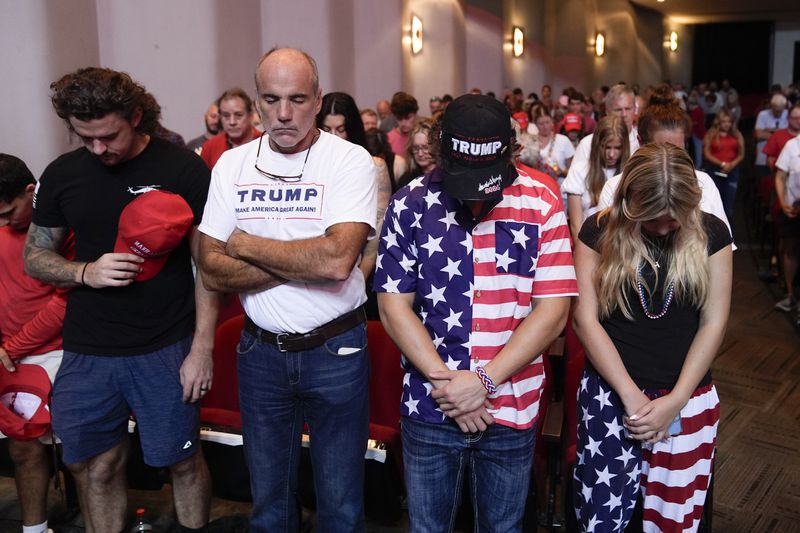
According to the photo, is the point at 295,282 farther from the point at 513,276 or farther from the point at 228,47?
the point at 228,47

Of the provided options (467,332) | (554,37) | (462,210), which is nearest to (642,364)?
(467,332)

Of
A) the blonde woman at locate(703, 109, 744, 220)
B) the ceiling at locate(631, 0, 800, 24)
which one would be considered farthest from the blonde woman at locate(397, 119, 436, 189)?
the ceiling at locate(631, 0, 800, 24)

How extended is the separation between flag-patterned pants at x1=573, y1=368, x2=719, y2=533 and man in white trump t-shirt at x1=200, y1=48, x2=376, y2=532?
638 mm

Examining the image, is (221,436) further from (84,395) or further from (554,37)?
(554,37)

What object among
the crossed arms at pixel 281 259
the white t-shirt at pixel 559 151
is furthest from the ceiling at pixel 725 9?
the crossed arms at pixel 281 259

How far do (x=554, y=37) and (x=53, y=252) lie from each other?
18.7m

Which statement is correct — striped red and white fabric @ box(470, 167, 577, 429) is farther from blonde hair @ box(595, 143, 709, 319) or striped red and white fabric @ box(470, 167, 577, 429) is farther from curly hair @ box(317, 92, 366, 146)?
curly hair @ box(317, 92, 366, 146)

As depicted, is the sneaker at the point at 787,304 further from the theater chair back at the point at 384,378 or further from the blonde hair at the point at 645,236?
the blonde hair at the point at 645,236

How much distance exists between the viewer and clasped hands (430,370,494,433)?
176cm

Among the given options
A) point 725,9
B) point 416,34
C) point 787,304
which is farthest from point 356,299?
point 725,9

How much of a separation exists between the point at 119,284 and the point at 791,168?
471 cm

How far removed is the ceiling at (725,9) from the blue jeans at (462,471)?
2230 cm

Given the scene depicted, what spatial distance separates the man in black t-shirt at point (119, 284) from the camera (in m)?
2.10

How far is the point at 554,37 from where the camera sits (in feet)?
63.5
